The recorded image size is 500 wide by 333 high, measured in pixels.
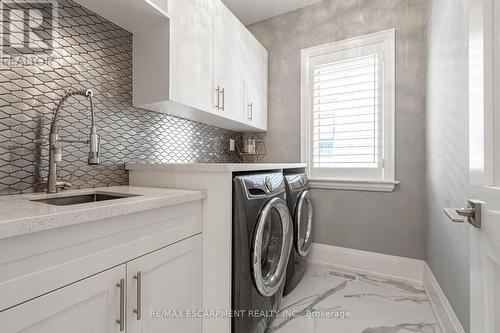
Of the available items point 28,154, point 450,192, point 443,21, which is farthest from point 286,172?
point 28,154

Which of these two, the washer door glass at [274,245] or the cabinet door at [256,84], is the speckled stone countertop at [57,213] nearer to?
the washer door glass at [274,245]

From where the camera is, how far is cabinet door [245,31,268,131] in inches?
87.4

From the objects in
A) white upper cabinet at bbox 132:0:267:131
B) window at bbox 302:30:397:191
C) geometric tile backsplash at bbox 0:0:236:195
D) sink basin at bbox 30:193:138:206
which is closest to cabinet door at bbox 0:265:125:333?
sink basin at bbox 30:193:138:206

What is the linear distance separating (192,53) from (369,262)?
7.37 ft

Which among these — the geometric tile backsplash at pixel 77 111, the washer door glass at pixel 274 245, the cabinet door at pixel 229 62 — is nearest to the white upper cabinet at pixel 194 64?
the cabinet door at pixel 229 62

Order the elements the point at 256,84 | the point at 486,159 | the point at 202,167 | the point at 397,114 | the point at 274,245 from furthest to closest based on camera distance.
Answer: the point at 256,84 < the point at 397,114 < the point at 274,245 < the point at 202,167 < the point at 486,159

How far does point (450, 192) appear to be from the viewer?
1.27 meters

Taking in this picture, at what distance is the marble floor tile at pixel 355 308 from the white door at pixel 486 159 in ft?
3.24

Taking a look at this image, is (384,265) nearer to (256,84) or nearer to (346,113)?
(346,113)

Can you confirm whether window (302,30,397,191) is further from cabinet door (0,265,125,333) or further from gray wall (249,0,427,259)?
cabinet door (0,265,125,333)

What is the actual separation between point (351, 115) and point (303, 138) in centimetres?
50

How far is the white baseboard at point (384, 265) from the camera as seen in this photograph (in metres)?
1.57

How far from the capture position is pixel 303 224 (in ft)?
6.72

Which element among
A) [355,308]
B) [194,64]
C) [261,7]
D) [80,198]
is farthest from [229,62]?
[355,308]
